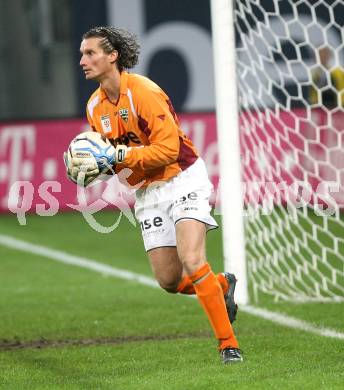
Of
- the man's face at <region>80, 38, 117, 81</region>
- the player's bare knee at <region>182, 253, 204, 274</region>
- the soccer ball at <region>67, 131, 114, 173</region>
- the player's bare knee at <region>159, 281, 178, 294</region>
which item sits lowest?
the player's bare knee at <region>159, 281, 178, 294</region>

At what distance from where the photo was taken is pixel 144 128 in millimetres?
6375

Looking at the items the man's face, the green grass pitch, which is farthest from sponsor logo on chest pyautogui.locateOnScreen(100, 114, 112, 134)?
the green grass pitch

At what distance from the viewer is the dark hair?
6.49 metres

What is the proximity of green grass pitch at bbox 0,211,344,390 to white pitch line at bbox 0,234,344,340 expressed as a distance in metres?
0.10

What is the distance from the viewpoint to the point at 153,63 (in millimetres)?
16359

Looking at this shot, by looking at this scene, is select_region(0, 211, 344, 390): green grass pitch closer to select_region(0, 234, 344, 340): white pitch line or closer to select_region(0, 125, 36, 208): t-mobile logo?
select_region(0, 234, 344, 340): white pitch line

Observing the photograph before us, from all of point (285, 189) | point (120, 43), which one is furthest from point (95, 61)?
point (285, 189)

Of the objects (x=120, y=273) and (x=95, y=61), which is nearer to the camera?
(x=95, y=61)

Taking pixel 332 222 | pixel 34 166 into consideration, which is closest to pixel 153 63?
pixel 34 166

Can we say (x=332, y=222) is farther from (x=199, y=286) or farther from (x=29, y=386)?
(x=29, y=386)

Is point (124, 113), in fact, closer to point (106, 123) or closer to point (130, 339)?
point (106, 123)

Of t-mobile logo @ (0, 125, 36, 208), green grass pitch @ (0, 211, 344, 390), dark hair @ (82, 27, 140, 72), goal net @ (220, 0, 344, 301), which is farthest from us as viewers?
t-mobile logo @ (0, 125, 36, 208)

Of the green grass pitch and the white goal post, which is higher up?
the white goal post

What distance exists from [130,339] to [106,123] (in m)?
1.50
